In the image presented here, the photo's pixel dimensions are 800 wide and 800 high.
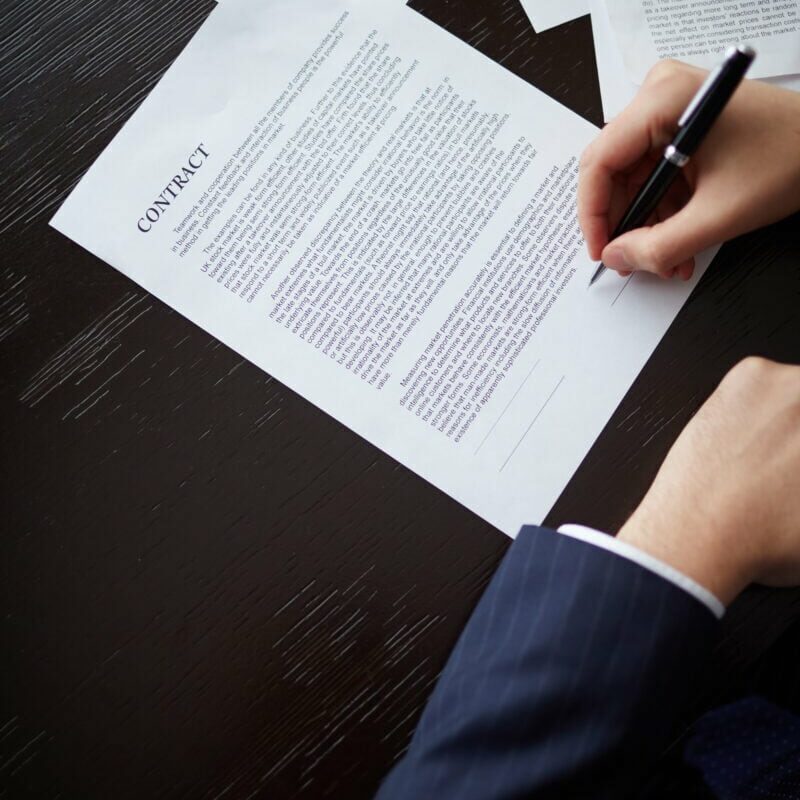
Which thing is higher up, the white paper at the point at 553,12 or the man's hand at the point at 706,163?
the white paper at the point at 553,12

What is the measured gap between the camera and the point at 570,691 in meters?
0.47

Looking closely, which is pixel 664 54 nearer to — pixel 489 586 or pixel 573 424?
pixel 573 424

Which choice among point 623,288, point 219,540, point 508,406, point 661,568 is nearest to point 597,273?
point 623,288

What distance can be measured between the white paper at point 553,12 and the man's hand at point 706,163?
0.09 m

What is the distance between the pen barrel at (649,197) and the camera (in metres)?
0.53

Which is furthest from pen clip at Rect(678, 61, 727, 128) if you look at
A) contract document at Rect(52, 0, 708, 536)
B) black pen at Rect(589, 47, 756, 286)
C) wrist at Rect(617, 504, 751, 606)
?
wrist at Rect(617, 504, 751, 606)

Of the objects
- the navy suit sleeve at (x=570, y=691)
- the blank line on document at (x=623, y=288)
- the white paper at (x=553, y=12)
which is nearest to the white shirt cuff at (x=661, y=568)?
the navy suit sleeve at (x=570, y=691)

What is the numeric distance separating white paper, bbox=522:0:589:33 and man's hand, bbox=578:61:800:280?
9 cm

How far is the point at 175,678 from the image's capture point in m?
0.56

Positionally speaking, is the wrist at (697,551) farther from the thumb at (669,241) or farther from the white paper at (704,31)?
the white paper at (704,31)

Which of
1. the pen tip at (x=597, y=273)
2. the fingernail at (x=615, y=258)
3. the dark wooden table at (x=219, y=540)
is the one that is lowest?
the dark wooden table at (x=219, y=540)

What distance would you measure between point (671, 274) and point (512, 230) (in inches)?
4.9

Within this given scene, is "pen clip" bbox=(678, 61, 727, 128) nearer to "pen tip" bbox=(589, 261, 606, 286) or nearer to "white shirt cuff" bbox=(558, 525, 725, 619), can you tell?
"pen tip" bbox=(589, 261, 606, 286)

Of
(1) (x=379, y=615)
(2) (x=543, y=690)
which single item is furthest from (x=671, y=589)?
(1) (x=379, y=615)
